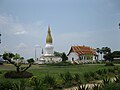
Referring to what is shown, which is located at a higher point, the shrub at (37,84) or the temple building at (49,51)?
the temple building at (49,51)

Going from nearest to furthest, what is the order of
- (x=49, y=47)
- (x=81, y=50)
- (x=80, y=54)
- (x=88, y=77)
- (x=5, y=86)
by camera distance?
1. (x=5, y=86)
2. (x=88, y=77)
3. (x=49, y=47)
4. (x=80, y=54)
5. (x=81, y=50)

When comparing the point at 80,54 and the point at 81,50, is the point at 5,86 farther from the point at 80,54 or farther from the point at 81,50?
the point at 81,50

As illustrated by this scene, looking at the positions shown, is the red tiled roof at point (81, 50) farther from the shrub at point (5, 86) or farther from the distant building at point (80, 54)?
the shrub at point (5, 86)

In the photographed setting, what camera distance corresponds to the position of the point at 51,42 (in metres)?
98.8

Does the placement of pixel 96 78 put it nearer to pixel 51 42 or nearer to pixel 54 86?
pixel 54 86

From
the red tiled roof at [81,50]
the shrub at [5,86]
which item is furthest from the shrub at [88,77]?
the red tiled roof at [81,50]

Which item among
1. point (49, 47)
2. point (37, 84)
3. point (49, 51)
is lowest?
point (37, 84)

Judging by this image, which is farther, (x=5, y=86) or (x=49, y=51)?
(x=49, y=51)

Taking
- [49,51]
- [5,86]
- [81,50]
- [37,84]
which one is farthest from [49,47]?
[37,84]

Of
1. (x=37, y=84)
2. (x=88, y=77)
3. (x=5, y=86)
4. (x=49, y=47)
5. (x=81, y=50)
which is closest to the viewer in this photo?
(x=37, y=84)

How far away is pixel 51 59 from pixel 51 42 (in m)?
6.95

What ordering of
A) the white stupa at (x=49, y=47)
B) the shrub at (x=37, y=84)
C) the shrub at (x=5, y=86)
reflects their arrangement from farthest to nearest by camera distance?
the white stupa at (x=49, y=47)
the shrub at (x=5, y=86)
the shrub at (x=37, y=84)

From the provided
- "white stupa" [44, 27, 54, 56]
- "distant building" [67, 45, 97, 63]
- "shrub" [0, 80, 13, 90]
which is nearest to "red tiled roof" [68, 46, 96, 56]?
"distant building" [67, 45, 97, 63]

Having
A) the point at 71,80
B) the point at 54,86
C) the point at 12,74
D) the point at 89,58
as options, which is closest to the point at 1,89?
the point at 54,86
